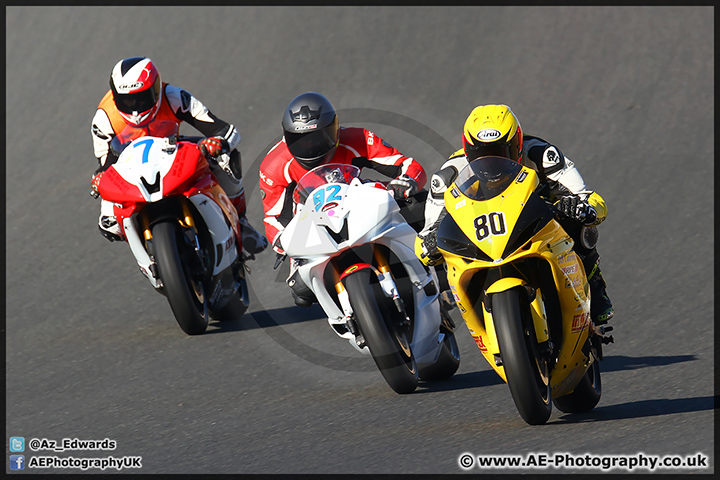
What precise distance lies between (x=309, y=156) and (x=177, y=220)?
4.29 ft

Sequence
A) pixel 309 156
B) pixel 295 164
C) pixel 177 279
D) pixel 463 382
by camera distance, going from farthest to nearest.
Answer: pixel 177 279
pixel 295 164
pixel 309 156
pixel 463 382

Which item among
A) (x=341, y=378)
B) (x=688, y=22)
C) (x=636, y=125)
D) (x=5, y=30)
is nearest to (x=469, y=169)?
(x=341, y=378)

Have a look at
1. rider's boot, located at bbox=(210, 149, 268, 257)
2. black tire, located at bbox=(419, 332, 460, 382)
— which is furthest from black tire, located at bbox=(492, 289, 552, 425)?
rider's boot, located at bbox=(210, 149, 268, 257)

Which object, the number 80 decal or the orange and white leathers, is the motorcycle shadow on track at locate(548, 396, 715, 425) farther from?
the orange and white leathers

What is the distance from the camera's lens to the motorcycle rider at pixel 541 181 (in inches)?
224

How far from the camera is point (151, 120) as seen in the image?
9086 millimetres

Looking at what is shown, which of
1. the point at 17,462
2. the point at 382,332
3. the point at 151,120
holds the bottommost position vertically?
the point at 17,462

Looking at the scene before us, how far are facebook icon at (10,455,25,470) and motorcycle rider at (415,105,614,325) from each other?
7.77ft

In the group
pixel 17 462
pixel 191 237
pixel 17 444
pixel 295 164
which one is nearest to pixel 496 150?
pixel 295 164

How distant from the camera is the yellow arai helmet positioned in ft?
19.3

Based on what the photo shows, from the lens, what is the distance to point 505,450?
5203 millimetres

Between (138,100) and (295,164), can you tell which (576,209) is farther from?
(138,100)

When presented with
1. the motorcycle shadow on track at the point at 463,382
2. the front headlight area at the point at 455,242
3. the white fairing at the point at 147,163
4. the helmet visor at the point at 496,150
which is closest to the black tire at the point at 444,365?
the motorcycle shadow on track at the point at 463,382

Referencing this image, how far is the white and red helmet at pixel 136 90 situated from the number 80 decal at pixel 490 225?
4.45 meters
